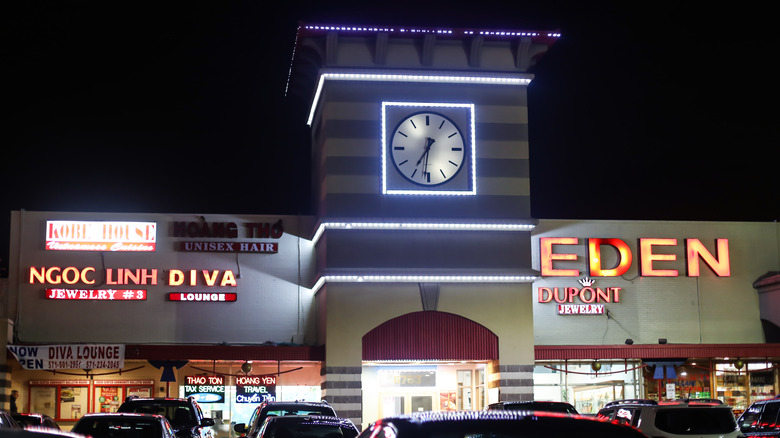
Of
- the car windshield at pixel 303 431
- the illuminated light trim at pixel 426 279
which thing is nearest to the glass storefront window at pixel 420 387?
the illuminated light trim at pixel 426 279

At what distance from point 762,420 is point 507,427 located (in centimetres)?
1769

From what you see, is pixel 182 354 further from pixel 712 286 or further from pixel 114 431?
pixel 712 286

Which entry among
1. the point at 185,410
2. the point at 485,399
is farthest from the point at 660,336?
the point at 185,410

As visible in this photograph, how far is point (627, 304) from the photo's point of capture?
33625 mm

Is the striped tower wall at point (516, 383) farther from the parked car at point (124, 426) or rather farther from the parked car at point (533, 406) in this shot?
the parked car at point (124, 426)

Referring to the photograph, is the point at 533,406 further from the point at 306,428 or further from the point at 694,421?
the point at 306,428

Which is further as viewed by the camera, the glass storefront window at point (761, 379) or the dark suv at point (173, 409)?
the glass storefront window at point (761, 379)

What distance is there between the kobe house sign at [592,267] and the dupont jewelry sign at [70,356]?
44.4 feet

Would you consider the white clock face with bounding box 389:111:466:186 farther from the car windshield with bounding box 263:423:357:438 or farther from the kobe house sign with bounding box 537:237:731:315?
the car windshield with bounding box 263:423:357:438

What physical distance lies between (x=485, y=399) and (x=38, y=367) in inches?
514

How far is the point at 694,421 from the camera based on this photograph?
1744cm

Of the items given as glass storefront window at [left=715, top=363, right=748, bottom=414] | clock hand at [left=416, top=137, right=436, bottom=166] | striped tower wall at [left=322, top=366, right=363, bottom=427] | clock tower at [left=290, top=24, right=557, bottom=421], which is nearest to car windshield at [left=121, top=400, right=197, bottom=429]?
striped tower wall at [left=322, top=366, right=363, bottom=427]

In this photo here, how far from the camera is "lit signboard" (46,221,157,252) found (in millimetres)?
31906

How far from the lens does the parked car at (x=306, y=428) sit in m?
14.5
